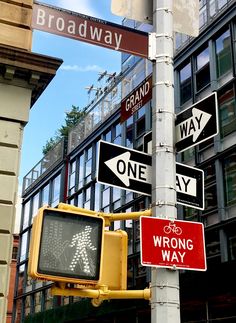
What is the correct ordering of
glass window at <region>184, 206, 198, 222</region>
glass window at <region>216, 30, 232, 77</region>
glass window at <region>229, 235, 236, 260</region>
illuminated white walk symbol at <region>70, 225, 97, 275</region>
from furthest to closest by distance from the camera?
glass window at <region>184, 206, 198, 222</region>, glass window at <region>216, 30, 232, 77</region>, glass window at <region>229, 235, 236, 260</region>, illuminated white walk symbol at <region>70, 225, 97, 275</region>

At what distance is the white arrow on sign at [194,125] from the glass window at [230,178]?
1683 cm

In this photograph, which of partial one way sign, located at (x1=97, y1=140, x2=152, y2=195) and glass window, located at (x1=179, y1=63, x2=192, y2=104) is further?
glass window, located at (x1=179, y1=63, x2=192, y2=104)

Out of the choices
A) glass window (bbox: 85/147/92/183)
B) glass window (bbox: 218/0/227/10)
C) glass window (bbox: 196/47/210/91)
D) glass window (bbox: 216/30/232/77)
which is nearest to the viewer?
glass window (bbox: 216/30/232/77)

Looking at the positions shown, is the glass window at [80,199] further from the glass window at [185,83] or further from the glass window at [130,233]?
the glass window at [185,83]

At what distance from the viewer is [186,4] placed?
5.28 meters

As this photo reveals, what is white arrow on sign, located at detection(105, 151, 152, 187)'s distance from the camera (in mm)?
4434

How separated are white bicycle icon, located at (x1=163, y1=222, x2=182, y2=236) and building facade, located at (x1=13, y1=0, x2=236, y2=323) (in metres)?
13.8

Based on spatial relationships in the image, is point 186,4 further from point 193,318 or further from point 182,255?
point 193,318

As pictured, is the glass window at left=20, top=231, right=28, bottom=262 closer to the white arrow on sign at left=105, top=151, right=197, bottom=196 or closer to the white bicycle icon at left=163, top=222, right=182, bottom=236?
the white arrow on sign at left=105, top=151, right=197, bottom=196

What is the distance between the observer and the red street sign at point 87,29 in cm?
547

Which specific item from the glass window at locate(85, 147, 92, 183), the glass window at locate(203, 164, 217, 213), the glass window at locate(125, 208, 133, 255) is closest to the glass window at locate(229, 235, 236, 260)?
the glass window at locate(203, 164, 217, 213)

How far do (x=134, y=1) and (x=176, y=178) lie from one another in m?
1.91

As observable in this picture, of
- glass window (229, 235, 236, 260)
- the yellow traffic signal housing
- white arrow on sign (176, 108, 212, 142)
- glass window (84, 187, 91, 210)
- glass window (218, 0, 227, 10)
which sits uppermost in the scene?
glass window (218, 0, 227, 10)

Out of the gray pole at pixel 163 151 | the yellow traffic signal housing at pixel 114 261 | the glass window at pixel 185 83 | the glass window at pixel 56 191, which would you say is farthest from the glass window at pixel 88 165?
the yellow traffic signal housing at pixel 114 261
